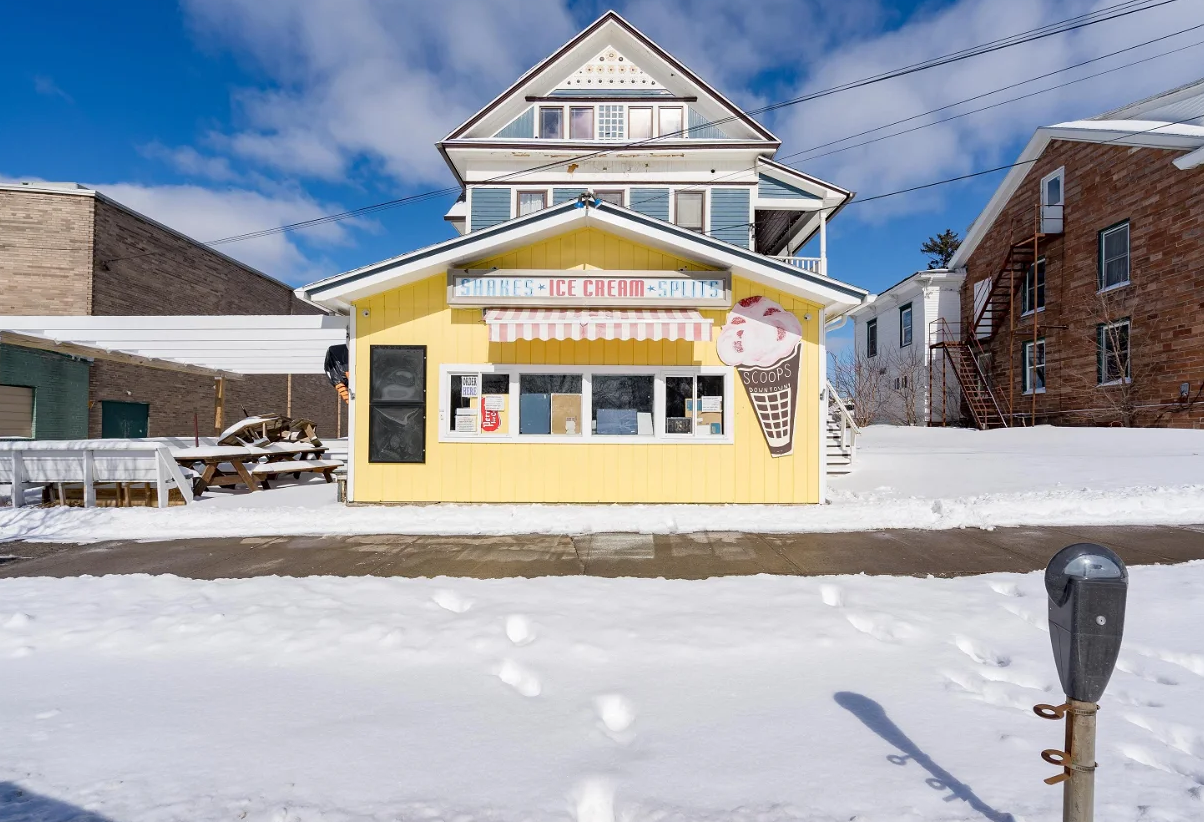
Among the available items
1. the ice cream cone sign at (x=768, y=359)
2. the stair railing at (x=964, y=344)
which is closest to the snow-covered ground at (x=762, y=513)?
the ice cream cone sign at (x=768, y=359)

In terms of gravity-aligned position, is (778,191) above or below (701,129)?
below

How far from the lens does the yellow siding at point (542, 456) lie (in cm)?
907

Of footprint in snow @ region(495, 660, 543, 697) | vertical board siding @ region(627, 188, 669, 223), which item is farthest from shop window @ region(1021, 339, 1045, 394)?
footprint in snow @ region(495, 660, 543, 697)

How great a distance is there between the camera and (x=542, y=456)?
29.9 feet

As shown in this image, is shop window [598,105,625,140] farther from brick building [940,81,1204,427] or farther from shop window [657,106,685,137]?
brick building [940,81,1204,427]

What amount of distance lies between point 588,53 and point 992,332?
57.6ft

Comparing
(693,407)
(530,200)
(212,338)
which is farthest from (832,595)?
(530,200)

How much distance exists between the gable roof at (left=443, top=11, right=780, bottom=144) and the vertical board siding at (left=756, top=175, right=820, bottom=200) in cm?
106

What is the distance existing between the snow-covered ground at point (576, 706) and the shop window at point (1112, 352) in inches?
624

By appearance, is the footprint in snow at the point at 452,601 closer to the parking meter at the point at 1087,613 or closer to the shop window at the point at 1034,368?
the parking meter at the point at 1087,613

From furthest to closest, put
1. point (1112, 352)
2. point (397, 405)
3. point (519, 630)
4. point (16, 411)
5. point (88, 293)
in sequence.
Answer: point (88, 293), point (1112, 352), point (16, 411), point (397, 405), point (519, 630)

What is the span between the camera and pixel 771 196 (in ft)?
53.0

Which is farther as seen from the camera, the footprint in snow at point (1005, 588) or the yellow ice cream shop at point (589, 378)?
the yellow ice cream shop at point (589, 378)

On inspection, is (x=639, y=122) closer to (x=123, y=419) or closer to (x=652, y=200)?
(x=652, y=200)
